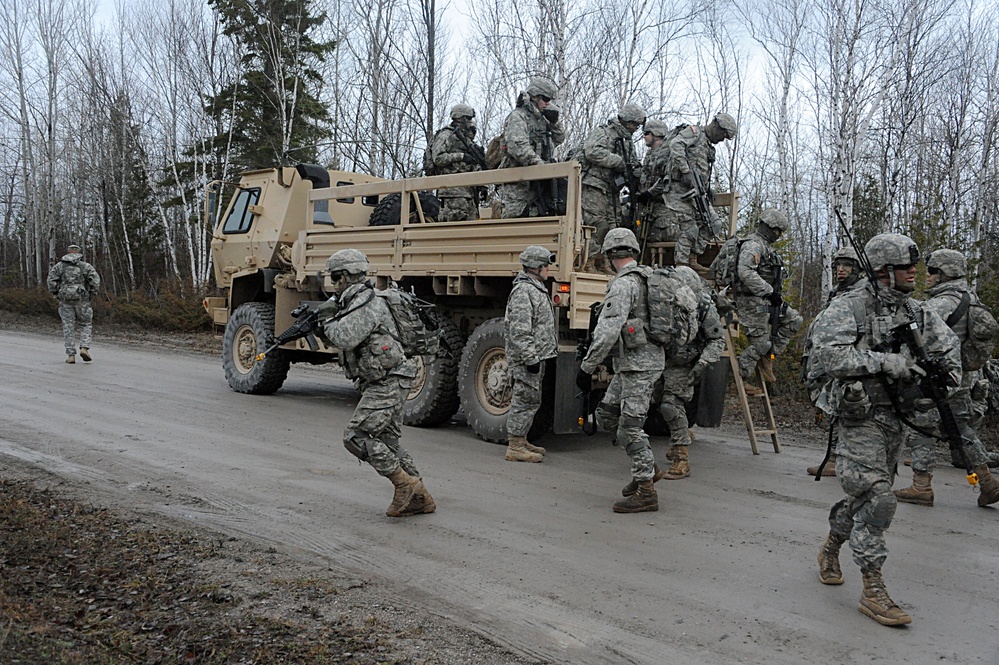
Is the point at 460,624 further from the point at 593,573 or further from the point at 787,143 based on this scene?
the point at 787,143

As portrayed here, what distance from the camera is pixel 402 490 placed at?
5516 millimetres

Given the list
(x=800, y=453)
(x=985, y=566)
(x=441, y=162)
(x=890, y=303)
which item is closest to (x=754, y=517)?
(x=985, y=566)

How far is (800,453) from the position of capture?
8148 millimetres

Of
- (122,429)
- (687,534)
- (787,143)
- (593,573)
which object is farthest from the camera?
(787,143)

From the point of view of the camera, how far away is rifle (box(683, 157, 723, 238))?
8203 millimetres

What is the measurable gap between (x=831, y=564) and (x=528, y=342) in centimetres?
344

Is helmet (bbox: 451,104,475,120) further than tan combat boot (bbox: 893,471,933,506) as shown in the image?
Yes

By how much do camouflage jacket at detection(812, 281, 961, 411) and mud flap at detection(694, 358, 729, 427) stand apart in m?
3.66

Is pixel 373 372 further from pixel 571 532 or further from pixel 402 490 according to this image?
pixel 571 532

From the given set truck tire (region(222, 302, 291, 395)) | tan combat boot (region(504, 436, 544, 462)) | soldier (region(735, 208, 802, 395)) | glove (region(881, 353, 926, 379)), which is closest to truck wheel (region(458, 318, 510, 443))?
tan combat boot (region(504, 436, 544, 462))

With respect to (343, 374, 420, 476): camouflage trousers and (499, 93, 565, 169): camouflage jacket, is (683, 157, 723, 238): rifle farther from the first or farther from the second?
(343, 374, 420, 476): camouflage trousers

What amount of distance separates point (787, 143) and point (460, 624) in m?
20.4

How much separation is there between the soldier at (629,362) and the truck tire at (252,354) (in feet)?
19.8

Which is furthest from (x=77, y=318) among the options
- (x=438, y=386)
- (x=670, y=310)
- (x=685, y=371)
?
(x=670, y=310)
